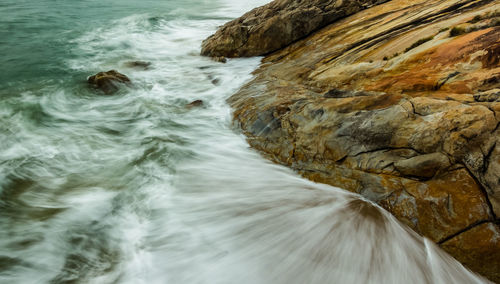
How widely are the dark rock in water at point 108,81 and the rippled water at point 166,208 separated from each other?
0.32 metres

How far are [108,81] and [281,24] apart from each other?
5598 mm

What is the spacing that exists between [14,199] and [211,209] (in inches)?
107

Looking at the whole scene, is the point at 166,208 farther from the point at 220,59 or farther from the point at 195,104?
the point at 220,59

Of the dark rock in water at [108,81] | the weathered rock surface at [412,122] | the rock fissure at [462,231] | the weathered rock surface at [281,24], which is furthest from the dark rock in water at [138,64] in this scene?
the rock fissure at [462,231]

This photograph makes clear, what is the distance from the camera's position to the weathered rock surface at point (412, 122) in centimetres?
304

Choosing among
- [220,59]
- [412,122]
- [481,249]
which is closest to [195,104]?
[220,59]

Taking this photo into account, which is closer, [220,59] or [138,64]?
[220,59]

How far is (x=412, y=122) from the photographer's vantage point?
3.70 m

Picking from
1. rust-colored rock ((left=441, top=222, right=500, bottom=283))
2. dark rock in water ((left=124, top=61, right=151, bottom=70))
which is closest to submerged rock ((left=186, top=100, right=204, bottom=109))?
dark rock in water ((left=124, top=61, right=151, bottom=70))

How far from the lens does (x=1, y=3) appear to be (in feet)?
63.4

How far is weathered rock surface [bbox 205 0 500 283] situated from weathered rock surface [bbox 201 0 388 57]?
8.65 ft

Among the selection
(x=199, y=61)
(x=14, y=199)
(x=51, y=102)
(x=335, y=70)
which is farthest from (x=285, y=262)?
(x=199, y=61)

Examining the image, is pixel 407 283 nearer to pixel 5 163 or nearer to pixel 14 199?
pixel 14 199

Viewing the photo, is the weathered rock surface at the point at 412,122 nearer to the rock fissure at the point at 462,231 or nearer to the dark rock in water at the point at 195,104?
the rock fissure at the point at 462,231
